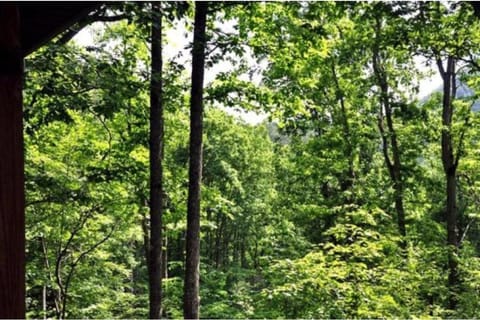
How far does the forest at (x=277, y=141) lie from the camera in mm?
5672

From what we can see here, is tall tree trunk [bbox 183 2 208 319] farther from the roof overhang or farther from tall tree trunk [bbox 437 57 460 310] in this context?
tall tree trunk [bbox 437 57 460 310]

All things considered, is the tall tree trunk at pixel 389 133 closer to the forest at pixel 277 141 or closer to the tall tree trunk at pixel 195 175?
the forest at pixel 277 141

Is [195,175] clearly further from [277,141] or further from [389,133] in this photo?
[277,141]

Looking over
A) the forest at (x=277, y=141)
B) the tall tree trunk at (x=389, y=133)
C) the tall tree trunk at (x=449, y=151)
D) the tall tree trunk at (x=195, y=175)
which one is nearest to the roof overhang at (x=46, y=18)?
the forest at (x=277, y=141)

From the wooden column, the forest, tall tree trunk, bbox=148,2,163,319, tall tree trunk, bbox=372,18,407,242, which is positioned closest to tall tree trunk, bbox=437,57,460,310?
the forest

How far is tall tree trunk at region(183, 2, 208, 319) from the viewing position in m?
5.62

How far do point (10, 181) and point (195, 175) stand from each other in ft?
15.4

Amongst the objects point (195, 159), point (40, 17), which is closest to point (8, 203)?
point (40, 17)

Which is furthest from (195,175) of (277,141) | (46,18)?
(277,141)

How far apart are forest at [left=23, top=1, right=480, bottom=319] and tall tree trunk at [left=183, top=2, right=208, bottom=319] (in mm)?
18

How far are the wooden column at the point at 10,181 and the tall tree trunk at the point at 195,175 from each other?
15.0ft

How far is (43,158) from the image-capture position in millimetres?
8109

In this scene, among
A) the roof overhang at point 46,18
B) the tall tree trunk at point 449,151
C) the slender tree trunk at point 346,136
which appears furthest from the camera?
the slender tree trunk at point 346,136

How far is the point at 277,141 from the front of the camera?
719 inches
